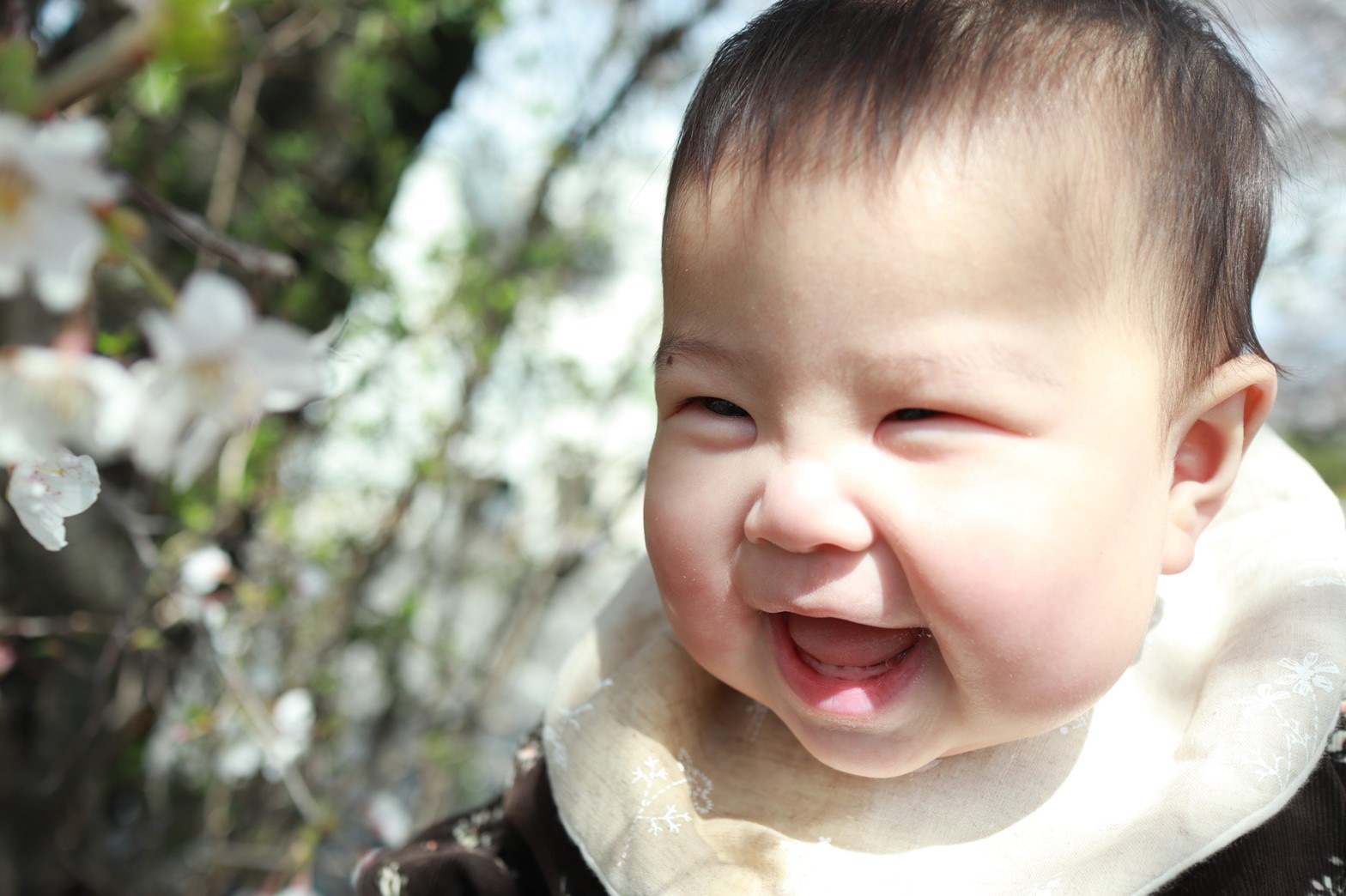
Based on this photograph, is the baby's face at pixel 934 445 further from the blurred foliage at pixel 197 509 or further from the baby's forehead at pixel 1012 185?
the blurred foliage at pixel 197 509

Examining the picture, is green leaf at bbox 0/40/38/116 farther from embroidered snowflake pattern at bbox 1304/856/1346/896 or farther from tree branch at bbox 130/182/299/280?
embroidered snowflake pattern at bbox 1304/856/1346/896

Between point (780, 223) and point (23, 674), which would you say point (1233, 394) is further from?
point (23, 674)

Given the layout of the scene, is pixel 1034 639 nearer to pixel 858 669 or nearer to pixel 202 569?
pixel 858 669

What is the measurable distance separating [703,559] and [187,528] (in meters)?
1.63

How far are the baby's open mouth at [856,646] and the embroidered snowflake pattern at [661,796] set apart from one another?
26 centimetres

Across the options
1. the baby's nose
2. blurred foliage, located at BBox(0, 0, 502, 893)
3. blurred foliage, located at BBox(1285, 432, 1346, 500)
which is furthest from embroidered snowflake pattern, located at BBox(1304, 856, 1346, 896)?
blurred foliage, located at BBox(1285, 432, 1346, 500)

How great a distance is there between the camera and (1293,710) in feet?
3.58

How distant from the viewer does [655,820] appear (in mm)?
1144

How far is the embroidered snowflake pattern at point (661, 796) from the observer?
1138mm

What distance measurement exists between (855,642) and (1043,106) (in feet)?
1.68

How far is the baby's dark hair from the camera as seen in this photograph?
0.96 metres

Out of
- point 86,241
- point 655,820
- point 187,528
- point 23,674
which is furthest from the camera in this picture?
point 187,528

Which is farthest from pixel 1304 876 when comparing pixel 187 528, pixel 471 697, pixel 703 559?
pixel 471 697

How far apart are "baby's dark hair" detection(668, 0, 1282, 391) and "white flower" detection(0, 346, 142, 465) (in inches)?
22.3
